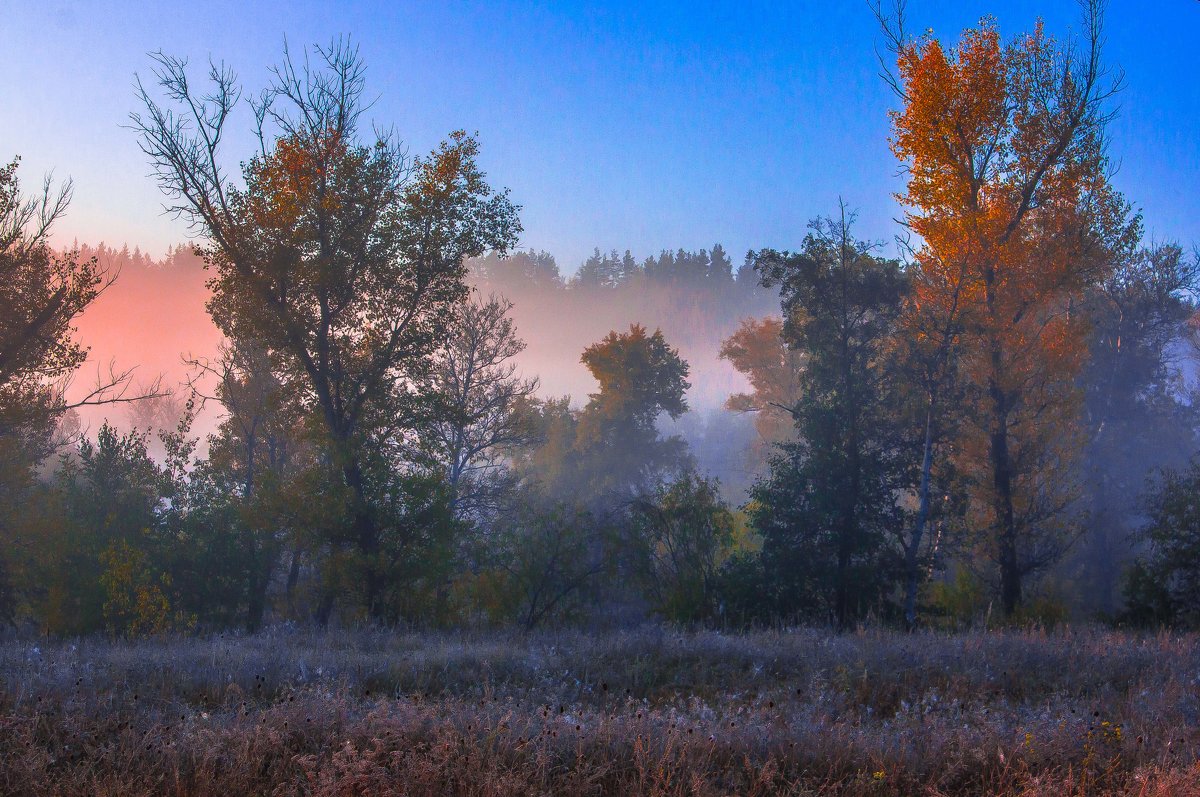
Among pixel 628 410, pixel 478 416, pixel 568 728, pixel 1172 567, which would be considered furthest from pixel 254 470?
pixel 1172 567

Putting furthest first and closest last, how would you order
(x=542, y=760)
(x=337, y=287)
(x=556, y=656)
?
1. (x=337, y=287)
2. (x=556, y=656)
3. (x=542, y=760)

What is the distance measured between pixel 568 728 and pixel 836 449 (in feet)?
60.7

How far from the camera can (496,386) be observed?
34.4 meters

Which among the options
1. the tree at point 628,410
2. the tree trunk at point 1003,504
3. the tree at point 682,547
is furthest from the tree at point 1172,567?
the tree at point 628,410

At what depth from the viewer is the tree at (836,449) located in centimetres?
2205

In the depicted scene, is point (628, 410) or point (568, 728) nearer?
point (568, 728)

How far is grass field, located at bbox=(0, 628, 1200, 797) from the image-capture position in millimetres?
5082

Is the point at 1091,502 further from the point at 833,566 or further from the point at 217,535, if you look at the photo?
the point at 217,535

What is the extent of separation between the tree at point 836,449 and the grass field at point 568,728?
12.7 metres

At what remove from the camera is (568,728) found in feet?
19.0

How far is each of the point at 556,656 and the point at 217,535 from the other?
1837 cm

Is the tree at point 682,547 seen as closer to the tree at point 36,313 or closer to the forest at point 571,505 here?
the forest at point 571,505

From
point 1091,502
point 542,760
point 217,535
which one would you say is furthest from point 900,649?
point 1091,502

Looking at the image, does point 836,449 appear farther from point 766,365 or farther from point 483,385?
point 766,365
